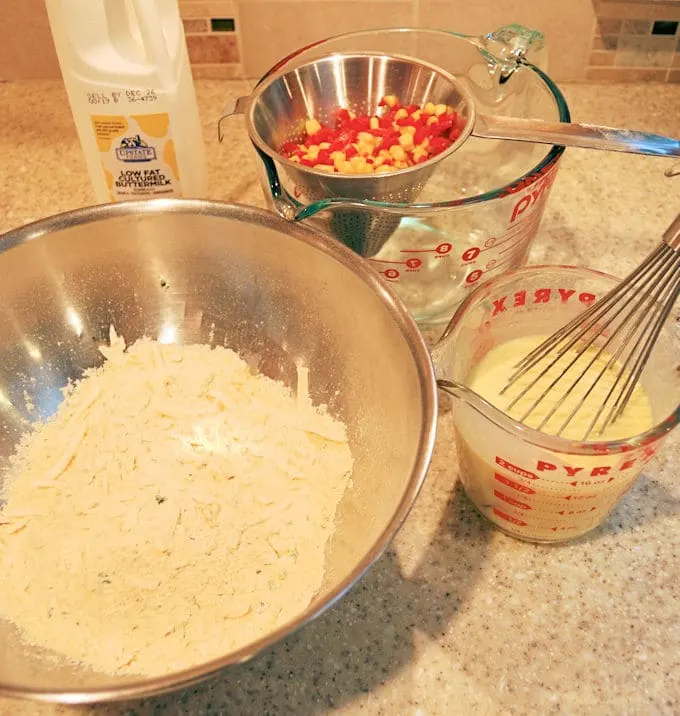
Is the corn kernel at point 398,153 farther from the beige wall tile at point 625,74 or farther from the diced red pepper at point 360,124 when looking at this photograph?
the beige wall tile at point 625,74

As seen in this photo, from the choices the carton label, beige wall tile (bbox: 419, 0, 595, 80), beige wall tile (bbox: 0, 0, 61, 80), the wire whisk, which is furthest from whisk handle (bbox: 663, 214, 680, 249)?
beige wall tile (bbox: 0, 0, 61, 80)

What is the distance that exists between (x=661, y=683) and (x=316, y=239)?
1.42 feet

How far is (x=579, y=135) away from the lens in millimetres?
578

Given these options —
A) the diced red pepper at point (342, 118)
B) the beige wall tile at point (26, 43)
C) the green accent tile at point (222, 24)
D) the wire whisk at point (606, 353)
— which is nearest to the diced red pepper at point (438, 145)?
the diced red pepper at point (342, 118)

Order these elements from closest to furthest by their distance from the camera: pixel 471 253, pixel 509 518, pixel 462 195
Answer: pixel 509 518, pixel 471 253, pixel 462 195

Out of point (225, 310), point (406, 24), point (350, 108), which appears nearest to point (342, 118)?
point (350, 108)

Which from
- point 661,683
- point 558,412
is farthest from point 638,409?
point 661,683

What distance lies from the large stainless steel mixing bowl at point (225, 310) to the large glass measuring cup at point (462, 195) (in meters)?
0.06

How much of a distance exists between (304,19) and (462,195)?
1.27 ft

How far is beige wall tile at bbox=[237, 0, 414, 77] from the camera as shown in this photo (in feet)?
3.20

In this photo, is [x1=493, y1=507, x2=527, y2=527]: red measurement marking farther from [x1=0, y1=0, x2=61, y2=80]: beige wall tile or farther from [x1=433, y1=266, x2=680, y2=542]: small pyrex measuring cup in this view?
[x1=0, y1=0, x2=61, y2=80]: beige wall tile

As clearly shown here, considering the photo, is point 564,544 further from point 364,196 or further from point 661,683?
point 364,196

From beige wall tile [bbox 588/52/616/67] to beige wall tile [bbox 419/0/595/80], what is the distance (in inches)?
0.7

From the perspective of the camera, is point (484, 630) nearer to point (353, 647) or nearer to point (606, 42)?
point (353, 647)
